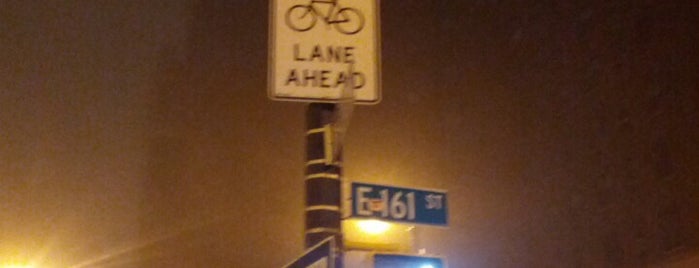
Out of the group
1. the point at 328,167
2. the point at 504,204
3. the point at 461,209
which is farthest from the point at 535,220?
the point at 328,167

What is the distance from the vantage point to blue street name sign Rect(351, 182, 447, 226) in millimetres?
4539

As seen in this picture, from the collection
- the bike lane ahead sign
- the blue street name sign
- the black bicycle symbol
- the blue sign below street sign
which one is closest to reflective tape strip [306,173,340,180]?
the bike lane ahead sign

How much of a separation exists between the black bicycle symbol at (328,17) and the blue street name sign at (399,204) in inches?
31.5

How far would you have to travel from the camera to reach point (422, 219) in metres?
4.77

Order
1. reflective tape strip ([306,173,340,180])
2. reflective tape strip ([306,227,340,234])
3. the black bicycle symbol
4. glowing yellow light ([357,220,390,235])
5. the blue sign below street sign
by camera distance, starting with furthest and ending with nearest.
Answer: glowing yellow light ([357,220,390,235]), the blue sign below street sign, the black bicycle symbol, reflective tape strip ([306,173,340,180]), reflective tape strip ([306,227,340,234])

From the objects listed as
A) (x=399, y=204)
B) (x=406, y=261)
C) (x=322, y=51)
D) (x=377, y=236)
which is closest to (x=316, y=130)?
(x=322, y=51)

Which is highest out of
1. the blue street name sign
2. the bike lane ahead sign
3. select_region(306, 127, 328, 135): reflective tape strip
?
the bike lane ahead sign

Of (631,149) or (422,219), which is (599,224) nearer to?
(631,149)

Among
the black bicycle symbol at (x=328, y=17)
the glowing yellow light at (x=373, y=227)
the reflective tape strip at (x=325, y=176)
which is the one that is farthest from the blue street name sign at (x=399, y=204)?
the glowing yellow light at (x=373, y=227)

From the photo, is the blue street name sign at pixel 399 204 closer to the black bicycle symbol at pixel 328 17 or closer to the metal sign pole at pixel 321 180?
the metal sign pole at pixel 321 180

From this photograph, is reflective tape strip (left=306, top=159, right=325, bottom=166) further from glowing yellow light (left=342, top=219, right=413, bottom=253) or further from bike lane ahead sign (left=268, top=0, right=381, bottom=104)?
glowing yellow light (left=342, top=219, right=413, bottom=253)

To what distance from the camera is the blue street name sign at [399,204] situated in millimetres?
4539

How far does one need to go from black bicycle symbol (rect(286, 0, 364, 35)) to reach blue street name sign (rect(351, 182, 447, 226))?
0.80 m

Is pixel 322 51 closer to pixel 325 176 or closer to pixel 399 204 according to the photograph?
pixel 325 176
